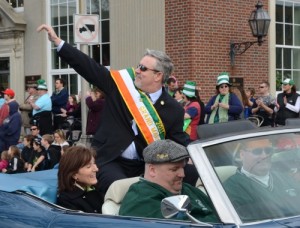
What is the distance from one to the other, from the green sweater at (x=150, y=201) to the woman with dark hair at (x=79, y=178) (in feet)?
1.97

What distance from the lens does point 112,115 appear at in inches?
194

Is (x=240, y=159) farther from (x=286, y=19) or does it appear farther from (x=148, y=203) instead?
(x=286, y=19)

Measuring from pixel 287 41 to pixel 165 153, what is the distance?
12.8 metres

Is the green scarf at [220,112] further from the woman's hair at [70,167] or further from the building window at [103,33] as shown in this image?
the building window at [103,33]

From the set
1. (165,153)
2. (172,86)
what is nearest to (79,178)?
(165,153)

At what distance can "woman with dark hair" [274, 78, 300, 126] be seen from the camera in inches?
432

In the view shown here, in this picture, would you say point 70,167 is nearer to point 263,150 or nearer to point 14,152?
point 263,150

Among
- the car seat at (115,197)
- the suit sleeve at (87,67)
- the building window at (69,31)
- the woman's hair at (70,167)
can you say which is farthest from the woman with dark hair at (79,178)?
the building window at (69,31)

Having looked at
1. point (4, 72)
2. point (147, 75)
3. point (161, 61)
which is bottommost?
point (147, 75)

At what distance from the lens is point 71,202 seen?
13.7ft

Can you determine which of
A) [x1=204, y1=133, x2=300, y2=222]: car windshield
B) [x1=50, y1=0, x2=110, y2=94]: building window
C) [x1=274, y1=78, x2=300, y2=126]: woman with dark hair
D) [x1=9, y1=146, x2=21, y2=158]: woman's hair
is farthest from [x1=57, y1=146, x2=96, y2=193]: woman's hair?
[x1=50, y1=0, x2=110, y2=94]: building window

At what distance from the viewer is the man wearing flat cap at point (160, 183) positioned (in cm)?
357

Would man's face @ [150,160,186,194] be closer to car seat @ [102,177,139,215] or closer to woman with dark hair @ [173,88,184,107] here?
car seat @ [102,177,139,215]

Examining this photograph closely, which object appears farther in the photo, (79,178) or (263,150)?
(79,178)
